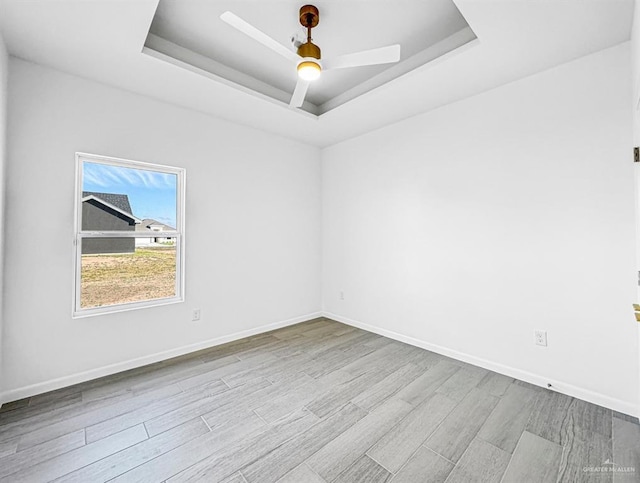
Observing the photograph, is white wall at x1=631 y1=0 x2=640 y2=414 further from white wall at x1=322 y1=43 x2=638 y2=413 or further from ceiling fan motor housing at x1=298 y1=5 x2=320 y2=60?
ceiling fan motor housing at x1=298 y1=5 x2=320 y2=60

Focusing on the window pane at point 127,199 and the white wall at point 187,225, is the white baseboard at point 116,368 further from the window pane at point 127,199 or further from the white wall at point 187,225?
the window pane at point 127,199

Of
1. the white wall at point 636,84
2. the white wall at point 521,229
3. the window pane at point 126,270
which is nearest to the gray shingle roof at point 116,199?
the window pane at point 126,270

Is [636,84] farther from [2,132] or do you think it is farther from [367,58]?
[2,132]

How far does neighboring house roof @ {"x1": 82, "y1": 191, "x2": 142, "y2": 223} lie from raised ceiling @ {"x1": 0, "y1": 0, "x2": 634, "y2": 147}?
3.23 ft

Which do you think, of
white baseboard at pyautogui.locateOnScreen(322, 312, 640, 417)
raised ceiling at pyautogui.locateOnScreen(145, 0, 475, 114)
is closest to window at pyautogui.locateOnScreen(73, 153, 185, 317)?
raised ceiling at pyautogui.locateOnScreen(145, 0, 475, 114)

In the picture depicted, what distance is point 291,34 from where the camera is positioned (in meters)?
2.34

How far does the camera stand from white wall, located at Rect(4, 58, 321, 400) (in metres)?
2.28

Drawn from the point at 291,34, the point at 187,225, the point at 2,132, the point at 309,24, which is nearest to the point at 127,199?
the point at 187,225

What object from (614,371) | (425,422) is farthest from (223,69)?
(614,371)

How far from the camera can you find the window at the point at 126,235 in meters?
2.57

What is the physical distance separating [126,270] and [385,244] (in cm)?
279

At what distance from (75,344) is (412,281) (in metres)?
3.26

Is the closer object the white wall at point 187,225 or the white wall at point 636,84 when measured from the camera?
the white wall at point 636,84

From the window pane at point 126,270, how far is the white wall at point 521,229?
2.40 m
